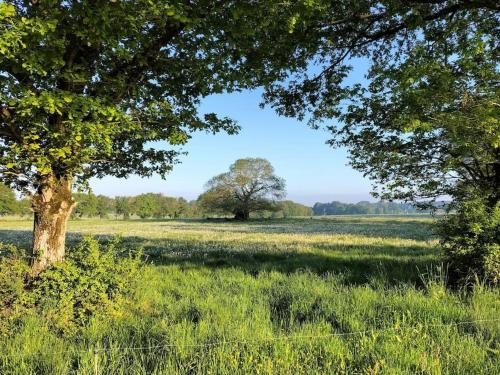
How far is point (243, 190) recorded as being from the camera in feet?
266

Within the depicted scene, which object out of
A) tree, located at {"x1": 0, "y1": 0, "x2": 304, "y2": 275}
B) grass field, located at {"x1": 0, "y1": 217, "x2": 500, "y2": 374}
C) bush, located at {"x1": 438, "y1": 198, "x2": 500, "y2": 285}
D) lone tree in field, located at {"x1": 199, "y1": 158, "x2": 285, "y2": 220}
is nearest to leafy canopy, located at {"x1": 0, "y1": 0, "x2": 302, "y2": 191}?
tree, located at {"x1": 0, "y1": 0, "x2": 304, "y2": 275}

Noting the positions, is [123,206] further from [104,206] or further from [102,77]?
[102,77]

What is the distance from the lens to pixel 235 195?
80.2 metres

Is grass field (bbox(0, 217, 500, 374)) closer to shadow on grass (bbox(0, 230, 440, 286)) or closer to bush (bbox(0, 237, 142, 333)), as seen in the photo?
bush (bbox(0, 237, 142, 333))

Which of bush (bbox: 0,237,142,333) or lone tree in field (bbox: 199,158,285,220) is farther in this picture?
lone tree in field (bbox: 199,158,285,220)

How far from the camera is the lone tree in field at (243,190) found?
79000 millimetres

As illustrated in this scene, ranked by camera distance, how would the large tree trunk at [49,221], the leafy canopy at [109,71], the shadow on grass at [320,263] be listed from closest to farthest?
the leafy canopy at [109,71], the large tree trunk at [49,221], the shadow on grass at [320,263]

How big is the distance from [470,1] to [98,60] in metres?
9.09

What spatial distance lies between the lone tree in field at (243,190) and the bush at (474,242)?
6925 cm

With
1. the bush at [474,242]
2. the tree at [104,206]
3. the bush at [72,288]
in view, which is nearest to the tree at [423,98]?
the bush at [474,242]

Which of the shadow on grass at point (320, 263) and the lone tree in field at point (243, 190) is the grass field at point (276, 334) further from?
the lone tree in field at point (243, 190)

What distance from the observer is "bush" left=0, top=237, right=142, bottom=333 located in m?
6.54

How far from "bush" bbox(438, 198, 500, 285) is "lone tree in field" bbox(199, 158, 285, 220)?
6925 cm


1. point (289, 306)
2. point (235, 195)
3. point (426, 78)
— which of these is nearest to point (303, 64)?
point (426, 78)
